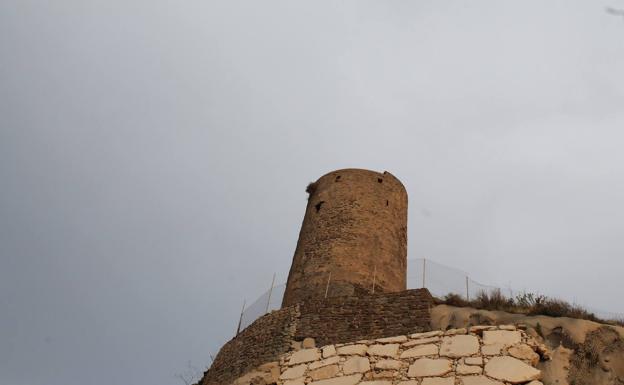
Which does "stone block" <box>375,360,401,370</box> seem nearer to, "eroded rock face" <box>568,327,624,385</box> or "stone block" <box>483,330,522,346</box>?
"stone block" <box>483,330,522,346</box>

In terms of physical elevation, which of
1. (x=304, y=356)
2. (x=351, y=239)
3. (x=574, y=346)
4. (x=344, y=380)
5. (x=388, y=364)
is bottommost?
(x=344, y=380)

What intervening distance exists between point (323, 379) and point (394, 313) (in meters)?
2.18

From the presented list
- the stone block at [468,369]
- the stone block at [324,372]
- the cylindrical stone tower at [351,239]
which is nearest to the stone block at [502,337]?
the stone block at [468,369]

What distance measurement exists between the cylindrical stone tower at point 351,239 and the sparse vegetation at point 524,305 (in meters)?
2.30

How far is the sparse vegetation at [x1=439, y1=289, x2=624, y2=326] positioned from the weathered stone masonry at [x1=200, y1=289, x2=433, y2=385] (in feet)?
2.40

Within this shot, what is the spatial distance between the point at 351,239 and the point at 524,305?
4292 millimetres

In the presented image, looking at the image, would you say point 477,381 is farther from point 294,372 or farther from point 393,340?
point 294,372

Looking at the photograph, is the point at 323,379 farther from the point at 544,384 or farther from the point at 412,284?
the point at 412,284

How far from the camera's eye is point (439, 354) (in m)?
6.15

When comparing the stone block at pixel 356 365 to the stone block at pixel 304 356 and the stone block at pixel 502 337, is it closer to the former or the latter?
the stone block at pixel 304 356

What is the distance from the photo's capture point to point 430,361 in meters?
6.11

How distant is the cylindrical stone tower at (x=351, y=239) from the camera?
11070 mm

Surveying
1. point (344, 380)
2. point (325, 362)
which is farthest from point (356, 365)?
point (325, 362)

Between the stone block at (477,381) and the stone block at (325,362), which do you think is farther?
the stone block at (325,362)
